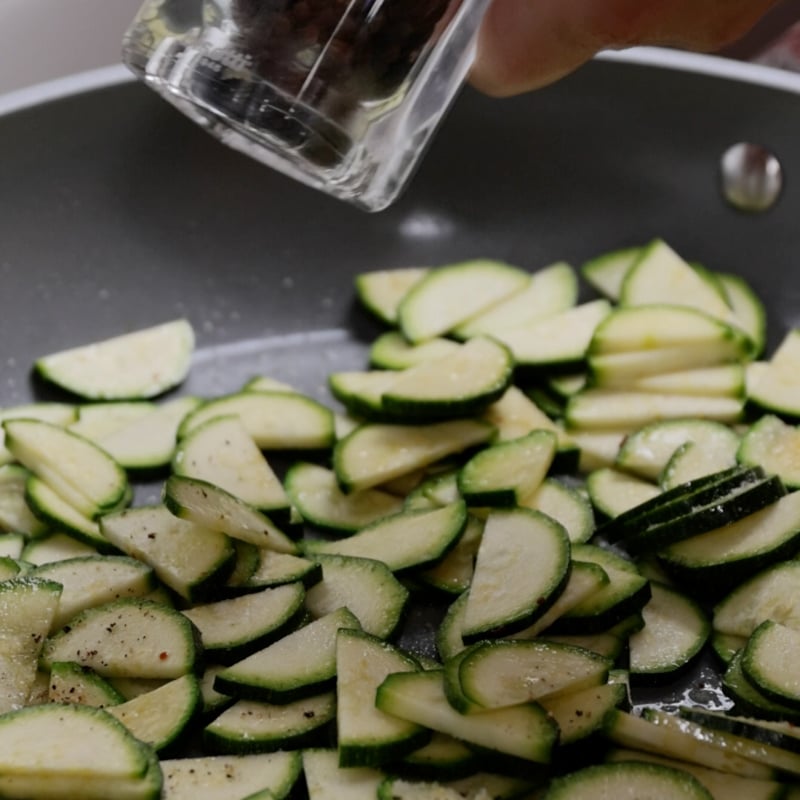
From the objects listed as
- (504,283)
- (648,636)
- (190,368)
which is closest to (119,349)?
(190,368)

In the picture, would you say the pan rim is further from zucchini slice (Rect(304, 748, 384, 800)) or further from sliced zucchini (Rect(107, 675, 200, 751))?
zucchini slice (Rect(304, 748, 384, 800))

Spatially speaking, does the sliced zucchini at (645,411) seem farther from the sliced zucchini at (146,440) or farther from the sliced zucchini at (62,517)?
the sliced zucchini at (62,517)

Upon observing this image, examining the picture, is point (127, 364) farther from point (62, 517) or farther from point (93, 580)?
point (93, 580)

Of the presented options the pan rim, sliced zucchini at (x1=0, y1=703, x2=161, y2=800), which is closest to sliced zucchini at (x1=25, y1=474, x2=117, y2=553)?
sliced zucchini at (x1=0, y1=703, x2=161, y2=800)

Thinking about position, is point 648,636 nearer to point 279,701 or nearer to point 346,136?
point 279,701

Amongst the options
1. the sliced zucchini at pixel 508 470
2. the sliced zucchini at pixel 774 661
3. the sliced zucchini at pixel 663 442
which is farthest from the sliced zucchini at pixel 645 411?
the sliced zucchini at pixel 774 661

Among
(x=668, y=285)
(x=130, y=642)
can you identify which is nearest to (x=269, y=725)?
(x=130, y=642)

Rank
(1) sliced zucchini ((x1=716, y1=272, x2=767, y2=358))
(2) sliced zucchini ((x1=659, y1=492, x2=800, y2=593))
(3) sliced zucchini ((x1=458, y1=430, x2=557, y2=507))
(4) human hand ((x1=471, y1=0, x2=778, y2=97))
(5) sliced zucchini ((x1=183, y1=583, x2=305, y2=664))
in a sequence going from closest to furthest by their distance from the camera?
(4) human hand ((x1=471, y1=0, x2=778, y2=97)) < (5) sliced zucchini ((x1=183, y1=583, x2=305, y2=664)) < (2) sliced zucchini ((x1=659, y1=492, x2=800, y2=593)) < (3) sliced zucchini ((x1=458, y1=430, x2=557, y2=507)) < (1) sliced zucchini ((x1=716, y1=272, x2=767, y2=358))
